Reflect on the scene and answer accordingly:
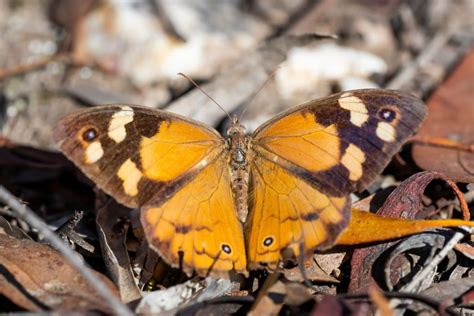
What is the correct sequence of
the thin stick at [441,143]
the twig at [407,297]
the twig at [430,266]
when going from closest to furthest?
the twig at [407,297], the twig at [430,266], the thin stick at [441,143]

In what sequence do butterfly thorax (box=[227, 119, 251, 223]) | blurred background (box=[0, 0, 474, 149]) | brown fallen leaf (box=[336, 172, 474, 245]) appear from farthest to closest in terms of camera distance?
blurred background (box=[0, 0, 474, 149]) < butterfly thorax (box=[227, 119, 251, 223]) < brown fallen leaf (box=[336, 172, 474, 245])

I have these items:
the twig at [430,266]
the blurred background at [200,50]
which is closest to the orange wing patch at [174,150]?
the twig at [430,266]

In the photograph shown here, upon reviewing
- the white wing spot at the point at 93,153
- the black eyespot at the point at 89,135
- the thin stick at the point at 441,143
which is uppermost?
the thin stick at the point at 441,143

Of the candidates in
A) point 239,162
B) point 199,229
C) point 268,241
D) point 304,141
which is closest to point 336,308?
point 268,241

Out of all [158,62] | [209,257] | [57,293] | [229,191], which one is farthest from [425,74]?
[57,293]

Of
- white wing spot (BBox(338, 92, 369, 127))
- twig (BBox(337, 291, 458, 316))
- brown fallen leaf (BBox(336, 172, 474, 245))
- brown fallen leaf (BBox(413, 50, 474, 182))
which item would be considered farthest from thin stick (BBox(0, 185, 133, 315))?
brown fallen leaf (BBox(413, 50, 474, 182))

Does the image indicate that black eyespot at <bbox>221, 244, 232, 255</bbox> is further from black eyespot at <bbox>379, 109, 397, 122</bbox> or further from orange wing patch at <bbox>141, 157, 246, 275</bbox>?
black eyespot at <bbox>379, 109, 397, 122</bbox>

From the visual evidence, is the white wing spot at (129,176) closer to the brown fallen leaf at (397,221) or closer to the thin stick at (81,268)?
the thin stick at (81,268)

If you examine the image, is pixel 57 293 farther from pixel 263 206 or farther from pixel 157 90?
pixel 157 90
